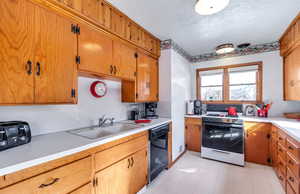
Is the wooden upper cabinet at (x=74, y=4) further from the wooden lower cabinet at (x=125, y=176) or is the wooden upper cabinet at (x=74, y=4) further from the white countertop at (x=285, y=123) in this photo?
the white countertop at (x=285, y=123)

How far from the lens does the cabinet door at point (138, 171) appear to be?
5.50 feet

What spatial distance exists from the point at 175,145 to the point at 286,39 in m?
2.92

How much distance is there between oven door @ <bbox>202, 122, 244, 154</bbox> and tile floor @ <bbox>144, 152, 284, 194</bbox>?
33 cm

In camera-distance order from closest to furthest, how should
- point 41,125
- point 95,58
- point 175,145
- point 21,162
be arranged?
point 21,162 → point 41,125 → point 95,58 → point 175,145

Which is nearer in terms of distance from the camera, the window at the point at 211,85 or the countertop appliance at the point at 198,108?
the countertop appliance at the point at 198,108

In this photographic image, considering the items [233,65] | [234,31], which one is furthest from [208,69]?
[234,31]

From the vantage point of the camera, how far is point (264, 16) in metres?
1.92

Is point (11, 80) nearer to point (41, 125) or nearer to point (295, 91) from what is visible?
point (41, 125)

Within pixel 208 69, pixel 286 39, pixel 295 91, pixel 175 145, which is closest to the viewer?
pixel 295 91

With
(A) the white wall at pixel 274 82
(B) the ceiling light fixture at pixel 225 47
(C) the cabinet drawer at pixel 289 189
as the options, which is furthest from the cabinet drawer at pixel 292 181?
(B) the ceiling light fixture at pixel 225 47

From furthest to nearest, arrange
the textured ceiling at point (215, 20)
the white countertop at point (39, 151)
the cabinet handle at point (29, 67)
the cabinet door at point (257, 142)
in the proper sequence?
1. the cabinet door at point (257, 142)
2. the textured ceiling at point (215, 20)
3. the cabinet handle at point (29, 67)
4. the white countertop at point (39, 151)

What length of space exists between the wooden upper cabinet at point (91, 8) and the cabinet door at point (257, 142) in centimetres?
322

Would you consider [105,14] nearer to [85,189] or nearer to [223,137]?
[85,189]

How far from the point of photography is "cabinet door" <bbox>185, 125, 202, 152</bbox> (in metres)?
3.14
